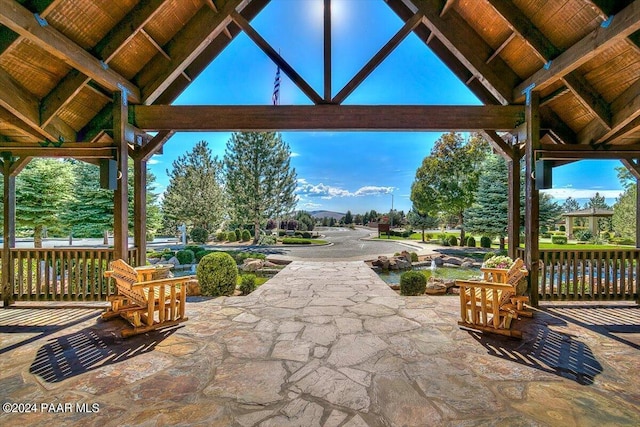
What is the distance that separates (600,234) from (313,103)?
1259 inches

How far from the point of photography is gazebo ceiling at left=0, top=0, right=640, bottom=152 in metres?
3.52

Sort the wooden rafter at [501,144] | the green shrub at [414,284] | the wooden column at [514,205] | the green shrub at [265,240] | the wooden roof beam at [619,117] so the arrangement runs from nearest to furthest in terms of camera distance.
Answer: the wooden roof beam at [619,117]
the wooden column at [514,205]
the wooden rafter at [501,144]
the green shrub at [414,284]
the green shrub at [265,240]

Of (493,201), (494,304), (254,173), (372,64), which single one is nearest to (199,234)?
(254,173)

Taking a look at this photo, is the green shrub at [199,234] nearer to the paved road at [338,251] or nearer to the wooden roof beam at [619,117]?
the paved road at [338,251]

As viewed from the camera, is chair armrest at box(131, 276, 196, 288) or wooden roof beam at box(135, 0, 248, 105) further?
wooden roof beam at box(135, 0, 248, 105)

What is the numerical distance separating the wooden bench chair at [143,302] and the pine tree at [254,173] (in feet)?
51.6

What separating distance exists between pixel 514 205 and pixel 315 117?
12.3 ft

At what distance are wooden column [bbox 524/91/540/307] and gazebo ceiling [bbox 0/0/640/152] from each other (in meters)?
0.36

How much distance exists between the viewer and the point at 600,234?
25234 millimetres

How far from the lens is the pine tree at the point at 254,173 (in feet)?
63.2

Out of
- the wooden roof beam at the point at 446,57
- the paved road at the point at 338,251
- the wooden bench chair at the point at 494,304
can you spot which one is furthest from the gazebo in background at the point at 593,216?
the wooden bench chair at the point at 494,304

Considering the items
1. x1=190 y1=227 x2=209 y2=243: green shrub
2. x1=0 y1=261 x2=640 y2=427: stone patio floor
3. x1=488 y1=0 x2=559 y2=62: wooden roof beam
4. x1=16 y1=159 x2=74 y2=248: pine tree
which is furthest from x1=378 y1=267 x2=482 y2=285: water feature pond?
x1=190 y1=227 x2=209 y2=243: green shrub

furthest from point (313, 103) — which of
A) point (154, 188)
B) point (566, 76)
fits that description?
point (154, 188)

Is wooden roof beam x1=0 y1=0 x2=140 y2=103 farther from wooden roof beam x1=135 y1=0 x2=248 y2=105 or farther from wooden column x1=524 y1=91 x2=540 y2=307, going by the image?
wooden column x1=524 y1=91 x2=540 y2=307
